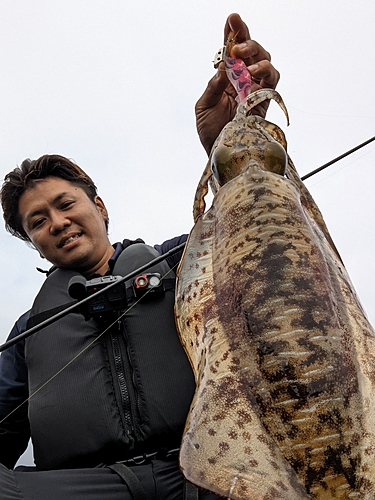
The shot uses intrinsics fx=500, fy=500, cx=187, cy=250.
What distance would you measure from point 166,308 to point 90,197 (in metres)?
1.55

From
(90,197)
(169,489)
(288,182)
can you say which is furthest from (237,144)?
(90,197)

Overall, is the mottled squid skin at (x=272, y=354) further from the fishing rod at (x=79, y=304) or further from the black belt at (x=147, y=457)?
the black belt at (x=147, y=457)

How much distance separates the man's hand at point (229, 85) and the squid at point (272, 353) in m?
1.22

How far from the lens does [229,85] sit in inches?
135

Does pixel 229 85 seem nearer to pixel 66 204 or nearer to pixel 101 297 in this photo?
pixel 66 204

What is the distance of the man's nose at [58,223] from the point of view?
12.5ft

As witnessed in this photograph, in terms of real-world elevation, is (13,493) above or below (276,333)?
below

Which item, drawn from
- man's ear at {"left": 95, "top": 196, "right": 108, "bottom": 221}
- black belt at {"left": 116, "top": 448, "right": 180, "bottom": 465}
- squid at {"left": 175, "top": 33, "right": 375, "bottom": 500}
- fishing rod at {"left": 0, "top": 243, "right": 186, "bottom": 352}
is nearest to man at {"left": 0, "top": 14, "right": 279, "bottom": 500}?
black belt at {"left": 116, "top": 448, "right": 180, "bottom": 465}

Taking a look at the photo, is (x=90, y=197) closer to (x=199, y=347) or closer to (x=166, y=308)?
(x=166, y=308)

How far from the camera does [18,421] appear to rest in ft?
12.1

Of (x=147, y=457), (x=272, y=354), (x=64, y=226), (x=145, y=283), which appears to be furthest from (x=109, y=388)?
(x=272, y=354)

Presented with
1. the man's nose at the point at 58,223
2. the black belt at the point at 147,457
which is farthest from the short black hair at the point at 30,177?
the black belt at the point at 147,457

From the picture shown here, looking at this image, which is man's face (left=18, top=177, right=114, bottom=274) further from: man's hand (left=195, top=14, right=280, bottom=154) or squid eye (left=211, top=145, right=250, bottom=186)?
squid eye (left=211, top=145, right=250, bottom=186)

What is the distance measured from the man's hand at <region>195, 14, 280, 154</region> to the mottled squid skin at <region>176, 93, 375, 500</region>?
125 cm
